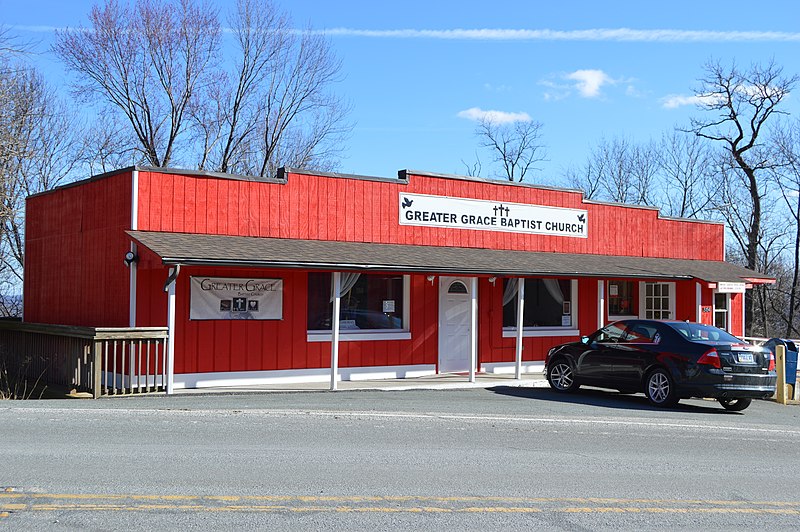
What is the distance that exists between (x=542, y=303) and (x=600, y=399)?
251 inches

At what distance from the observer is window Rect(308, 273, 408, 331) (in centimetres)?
1827

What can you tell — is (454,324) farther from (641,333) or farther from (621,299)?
(621,299)

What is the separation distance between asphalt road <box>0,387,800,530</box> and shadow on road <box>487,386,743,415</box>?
0.76 m

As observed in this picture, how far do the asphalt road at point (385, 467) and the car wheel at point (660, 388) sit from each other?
0.71 meters

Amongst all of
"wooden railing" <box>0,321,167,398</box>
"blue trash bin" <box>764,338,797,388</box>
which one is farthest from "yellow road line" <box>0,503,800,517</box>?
"blue trash bin" <box>764,338,797,388</box>

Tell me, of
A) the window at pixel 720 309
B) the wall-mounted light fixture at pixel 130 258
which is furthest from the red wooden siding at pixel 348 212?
the window at pixel 720 309

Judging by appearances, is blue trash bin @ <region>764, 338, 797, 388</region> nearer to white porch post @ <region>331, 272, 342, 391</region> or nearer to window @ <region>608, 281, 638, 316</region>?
window @ <region>608, 281, 638, 316</region>

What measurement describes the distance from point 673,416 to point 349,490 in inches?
315

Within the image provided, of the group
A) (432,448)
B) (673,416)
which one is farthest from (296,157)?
(432,448)

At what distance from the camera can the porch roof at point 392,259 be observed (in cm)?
1519

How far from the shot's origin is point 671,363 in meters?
14.8

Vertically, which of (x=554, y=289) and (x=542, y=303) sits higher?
(x=554, y=289)

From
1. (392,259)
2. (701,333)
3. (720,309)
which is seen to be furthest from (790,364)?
(392,259)

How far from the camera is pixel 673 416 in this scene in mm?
13984
